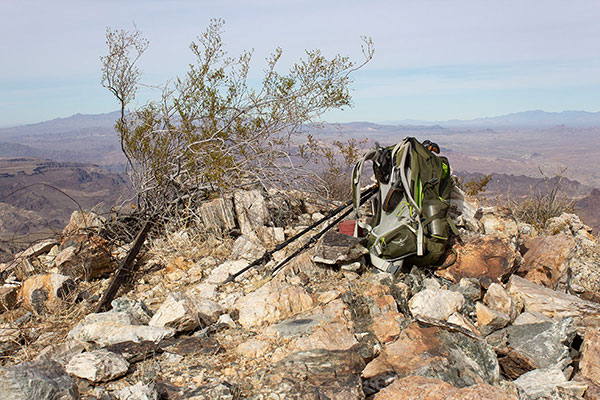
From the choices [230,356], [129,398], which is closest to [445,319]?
[230,356]

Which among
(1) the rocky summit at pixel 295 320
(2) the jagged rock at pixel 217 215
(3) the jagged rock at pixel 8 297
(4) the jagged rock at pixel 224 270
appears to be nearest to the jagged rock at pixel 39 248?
(1) the rocky summit at pixel 295 320

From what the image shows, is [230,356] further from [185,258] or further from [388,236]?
[185,258]

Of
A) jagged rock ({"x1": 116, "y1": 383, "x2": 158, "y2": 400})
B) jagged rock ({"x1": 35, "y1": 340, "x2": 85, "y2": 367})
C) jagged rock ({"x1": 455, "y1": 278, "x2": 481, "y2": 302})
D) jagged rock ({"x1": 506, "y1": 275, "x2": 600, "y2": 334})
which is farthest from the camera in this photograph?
jagged rock ({"x1": 455, "y1": 278, "x2": 481, "y2": 302})

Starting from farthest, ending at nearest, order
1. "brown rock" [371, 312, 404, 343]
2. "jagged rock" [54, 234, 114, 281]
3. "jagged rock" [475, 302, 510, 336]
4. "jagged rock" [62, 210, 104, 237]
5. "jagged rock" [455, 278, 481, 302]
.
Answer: "jagged rock" [62, 210, 104, 237] < "jagged rock" [54, 234, 114, 281] < "jagged rock" [455, 278, 481, 302] < "jagged rock" [475, 302, 510, 336] < "brown rock" [371, 312, 404, 343]

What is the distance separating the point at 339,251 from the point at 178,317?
158cm

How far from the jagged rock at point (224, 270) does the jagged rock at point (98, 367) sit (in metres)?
1.75

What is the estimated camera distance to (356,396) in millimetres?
2145

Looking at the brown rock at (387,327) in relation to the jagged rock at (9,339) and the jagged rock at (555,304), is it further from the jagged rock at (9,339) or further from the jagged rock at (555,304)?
the jagged rock at (9,339)

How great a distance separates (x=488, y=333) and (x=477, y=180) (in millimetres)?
4496

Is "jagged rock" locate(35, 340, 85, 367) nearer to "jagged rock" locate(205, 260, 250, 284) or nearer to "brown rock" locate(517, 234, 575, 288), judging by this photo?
"jagged rock" locate(205, 260, 250, 284)

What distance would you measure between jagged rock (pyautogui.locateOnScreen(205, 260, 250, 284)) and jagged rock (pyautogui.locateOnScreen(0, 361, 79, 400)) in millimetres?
2130

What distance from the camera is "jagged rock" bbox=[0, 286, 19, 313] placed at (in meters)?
4.13

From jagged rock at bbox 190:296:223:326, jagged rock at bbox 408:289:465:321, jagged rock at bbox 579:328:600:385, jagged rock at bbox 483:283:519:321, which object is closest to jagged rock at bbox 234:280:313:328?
jagged rock at bbox 190:296:223:326

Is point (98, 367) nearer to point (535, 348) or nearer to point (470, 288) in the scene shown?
point (535, 348)
